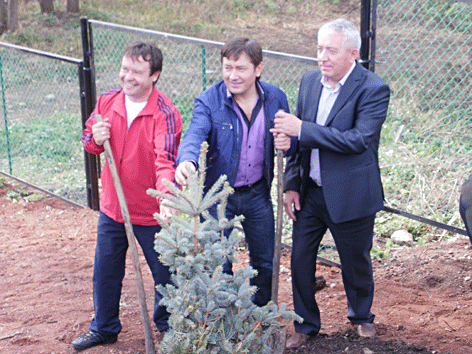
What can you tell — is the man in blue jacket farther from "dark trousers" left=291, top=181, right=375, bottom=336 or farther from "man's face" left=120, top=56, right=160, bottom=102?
"man's face" left=120, top=56, right=160, bottom=102

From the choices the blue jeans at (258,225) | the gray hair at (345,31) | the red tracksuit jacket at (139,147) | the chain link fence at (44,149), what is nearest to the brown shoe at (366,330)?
the blue jeans at (258,225)

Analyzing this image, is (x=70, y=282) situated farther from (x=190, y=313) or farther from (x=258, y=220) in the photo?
(x=190, y=313)

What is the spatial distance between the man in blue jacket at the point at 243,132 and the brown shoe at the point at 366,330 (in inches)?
33.7

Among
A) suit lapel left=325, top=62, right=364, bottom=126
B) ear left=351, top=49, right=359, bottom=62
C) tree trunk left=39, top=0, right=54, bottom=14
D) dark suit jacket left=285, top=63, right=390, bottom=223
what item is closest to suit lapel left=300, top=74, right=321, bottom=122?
dark suit jacket left=285, top=63, right=390, bottom=223

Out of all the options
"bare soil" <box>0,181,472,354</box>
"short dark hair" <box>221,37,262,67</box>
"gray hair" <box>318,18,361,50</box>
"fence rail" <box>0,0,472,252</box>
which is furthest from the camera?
"fence rail" <box>0,0,472,252</box>

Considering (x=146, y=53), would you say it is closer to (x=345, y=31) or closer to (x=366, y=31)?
(x=345, y=31)

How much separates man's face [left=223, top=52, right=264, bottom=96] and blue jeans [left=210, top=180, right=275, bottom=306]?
2.07 ft

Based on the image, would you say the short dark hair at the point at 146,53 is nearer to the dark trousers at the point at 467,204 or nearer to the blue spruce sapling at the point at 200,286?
the blue spruce sapling at the point at 200,286

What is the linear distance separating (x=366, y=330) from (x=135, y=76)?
2.18m

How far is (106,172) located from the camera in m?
3.38

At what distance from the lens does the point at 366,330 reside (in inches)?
140

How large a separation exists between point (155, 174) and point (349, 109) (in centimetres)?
122

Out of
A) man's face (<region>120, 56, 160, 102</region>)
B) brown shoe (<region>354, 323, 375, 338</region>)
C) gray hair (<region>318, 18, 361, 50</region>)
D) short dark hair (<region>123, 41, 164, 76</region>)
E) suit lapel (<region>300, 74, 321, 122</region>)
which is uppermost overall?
gray hair (<region>318, 18, 361, 50</region>)

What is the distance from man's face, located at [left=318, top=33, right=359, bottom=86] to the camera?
119 inches
